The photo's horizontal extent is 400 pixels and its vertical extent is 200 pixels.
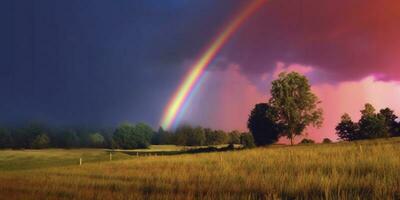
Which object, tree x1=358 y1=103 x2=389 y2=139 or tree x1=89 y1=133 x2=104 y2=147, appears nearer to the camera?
tree x1=358 y1=103 x2=389 y2=139

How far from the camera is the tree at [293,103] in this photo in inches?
3784

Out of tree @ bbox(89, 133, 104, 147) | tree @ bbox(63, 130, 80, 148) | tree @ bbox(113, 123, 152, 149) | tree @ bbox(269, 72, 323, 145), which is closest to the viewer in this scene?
tree @ bbox(269, 72, 323, 145)

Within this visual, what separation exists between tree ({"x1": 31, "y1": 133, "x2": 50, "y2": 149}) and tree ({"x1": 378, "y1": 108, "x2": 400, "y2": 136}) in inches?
4110

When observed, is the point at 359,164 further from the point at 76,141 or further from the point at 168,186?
the point at 76,141

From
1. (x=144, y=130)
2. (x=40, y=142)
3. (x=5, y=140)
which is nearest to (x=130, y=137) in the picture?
(x=144, y=130)

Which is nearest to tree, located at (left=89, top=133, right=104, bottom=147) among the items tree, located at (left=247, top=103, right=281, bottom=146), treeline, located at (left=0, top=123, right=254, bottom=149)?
treeline, located at (left=0, top=123, right=254, bottom=149)

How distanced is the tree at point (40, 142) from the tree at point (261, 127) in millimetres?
70522

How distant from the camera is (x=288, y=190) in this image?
10656 millimetres

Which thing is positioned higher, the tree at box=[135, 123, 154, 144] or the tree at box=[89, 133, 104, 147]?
the tree at box=[135, 123, 154, 144]

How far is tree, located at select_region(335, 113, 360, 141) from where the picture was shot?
12494 centimetres

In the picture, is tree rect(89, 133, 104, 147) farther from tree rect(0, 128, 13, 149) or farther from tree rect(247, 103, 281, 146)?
tree rect(247, 103, 281, 146)

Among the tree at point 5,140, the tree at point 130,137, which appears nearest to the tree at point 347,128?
the tree at point 130,137

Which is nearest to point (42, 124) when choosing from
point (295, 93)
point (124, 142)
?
point (124, 142)

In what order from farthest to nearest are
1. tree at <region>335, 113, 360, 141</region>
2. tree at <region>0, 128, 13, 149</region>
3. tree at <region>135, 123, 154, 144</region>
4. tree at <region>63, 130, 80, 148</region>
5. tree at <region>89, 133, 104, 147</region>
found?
tree at <region>135, 123, 154, 144</region> → tree at <region>89, 133, 104, 147</region> → tree at <region>63, 130, 80, 148</region> → tree at <region>0, 128, 13, 149</region> → tree at <region>335, 113, 360, 141</region>
